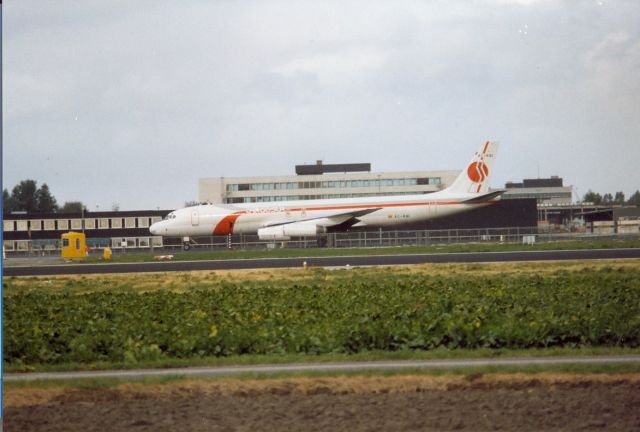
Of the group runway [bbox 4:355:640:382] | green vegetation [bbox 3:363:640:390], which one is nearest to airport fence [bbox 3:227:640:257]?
runway [bbox 4:355:640:382]

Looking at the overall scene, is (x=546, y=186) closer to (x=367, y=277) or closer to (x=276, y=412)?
(x=367, y=277)

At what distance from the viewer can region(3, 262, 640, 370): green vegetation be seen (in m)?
15.5

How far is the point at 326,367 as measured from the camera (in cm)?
1360

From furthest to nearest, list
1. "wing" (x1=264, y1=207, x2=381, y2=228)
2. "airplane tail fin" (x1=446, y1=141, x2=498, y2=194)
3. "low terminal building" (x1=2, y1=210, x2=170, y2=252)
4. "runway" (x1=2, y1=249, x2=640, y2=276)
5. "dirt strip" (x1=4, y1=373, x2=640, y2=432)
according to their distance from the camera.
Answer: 1. "low terminal building" (x1=2, y1=210, x2=170, y2=252)
2. "airplane tail fin" (x1=446, y1=141, x2=498, y2=194)
3. "wing" (x1=264, y1=207, x2=381, y2=228)
4. "runway" (x1=2, y1=249, x2=640, y2=276)
5. "dirt strip" (x1=4, y1=373, x2=640, y2=432)

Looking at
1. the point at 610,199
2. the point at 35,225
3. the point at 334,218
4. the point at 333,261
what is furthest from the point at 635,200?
the point at 35,225

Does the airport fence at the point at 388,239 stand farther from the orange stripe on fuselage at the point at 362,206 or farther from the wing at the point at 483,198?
the wing at the point at 483,198

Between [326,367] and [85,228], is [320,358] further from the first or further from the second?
[85,228]

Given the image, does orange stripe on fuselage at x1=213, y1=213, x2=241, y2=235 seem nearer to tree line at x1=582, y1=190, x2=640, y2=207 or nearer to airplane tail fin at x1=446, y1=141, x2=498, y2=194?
airplane tail fin at x1=446, y1=141, x2=498, y2=194

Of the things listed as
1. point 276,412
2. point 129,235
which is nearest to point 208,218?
point 129,235

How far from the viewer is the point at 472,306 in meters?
18.7

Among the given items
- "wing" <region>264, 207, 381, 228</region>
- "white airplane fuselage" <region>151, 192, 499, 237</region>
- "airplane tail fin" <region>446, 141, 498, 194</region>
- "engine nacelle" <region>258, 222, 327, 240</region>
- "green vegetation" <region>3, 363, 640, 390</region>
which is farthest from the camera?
"airplane tail fin" <region>446, 141, 498, 194</region>

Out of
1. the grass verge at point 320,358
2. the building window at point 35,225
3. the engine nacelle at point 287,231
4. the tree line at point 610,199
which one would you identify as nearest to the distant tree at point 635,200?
the tree line at point 610,199

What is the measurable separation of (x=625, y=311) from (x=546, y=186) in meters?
106

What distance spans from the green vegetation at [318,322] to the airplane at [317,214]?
37.4 m
